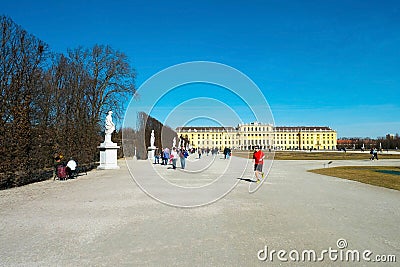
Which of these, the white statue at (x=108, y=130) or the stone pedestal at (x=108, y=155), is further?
the white statue at (x=108, y=130)

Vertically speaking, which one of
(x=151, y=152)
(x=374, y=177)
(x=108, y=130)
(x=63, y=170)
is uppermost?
(x=108, y=130)

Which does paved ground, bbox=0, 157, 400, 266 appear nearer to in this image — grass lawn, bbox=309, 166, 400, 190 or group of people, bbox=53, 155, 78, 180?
grass lawn, bbox=309, 166, 400, 190

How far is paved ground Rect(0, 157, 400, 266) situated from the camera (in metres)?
4.54

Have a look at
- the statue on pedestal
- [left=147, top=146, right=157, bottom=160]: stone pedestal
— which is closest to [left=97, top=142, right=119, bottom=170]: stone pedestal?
the statue on pedestal

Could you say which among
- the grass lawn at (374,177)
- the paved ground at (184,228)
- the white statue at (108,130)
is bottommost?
the grass lawn at (374,177)

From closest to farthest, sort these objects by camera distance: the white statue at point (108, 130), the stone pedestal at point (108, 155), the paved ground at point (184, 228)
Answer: the paved ground at point (184, 228) < the stone pedestal at point (108, 155) < the white statue at point (108, 130)

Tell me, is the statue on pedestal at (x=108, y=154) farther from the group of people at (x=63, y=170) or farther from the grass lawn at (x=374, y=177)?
the grass lawn at (x=374, y=177)

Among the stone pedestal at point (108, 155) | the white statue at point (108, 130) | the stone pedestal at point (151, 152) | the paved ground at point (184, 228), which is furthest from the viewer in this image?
the stone pedestal at point (151, 152)

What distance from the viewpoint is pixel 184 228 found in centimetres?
606

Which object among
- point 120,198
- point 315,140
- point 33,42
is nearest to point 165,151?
point 33,42

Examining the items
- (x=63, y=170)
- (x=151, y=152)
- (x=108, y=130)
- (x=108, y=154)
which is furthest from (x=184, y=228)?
(x=151, y=152)

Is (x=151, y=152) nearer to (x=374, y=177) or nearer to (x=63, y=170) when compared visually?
(x=63, y=170)

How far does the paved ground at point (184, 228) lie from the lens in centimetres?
454

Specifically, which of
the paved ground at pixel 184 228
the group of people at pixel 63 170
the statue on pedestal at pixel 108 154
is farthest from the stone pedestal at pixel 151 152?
the paved ground at pixel 184 228
